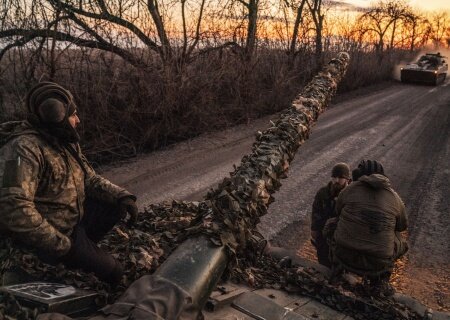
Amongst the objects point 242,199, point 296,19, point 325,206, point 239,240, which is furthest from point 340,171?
point 296,19

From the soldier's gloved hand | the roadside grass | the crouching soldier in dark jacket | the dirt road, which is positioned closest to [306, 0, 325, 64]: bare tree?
the dirt road

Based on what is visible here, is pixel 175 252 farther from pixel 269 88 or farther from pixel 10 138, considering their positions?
pixel 269 88

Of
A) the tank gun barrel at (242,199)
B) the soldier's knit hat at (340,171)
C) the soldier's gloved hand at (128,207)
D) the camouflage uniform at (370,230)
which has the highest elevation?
the tank gun barrel at (242,199)

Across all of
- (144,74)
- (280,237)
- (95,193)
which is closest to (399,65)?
(144,74)

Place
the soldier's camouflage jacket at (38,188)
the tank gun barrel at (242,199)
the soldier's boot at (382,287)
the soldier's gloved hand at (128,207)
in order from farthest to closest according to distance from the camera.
→ the soldier's boot at (382,287) → the soldier's gloved hand at (128,207) → the soldier's camouflage jacket at (38,188) → the tank gun barrel at (242,199)

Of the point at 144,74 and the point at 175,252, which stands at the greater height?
the point at 144,74

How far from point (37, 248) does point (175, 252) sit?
3.14ft

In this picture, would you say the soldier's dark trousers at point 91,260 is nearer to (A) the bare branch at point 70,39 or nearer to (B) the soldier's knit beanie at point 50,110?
(B) the soldier's knit beanie at point 50,110

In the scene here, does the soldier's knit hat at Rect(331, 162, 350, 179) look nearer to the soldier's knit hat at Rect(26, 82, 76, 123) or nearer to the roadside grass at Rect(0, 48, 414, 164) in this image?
the soldier's knit hat at Rect(26, 82, 76, 123)

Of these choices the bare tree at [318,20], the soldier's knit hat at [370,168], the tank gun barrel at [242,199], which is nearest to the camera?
the tank gun barrel at [242,199]

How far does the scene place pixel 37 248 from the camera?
2584 mm

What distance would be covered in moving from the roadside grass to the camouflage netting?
18.3ft

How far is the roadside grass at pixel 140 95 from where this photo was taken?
27.4 ft

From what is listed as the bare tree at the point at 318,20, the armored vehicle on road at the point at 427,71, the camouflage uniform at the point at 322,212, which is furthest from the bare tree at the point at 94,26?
the armored vehicle on road at the point at 427,71
